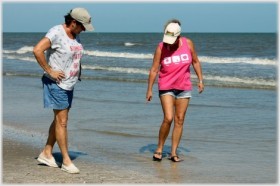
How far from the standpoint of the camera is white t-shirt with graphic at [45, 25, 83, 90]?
599cm

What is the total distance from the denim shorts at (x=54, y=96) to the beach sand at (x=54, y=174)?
0.70 meters

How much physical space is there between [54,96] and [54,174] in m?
0.80

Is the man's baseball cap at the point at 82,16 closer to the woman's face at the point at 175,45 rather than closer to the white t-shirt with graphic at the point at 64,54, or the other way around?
the white t-shirt with graphic at the point at 64,54

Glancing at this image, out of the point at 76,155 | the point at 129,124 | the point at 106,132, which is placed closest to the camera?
the point at 76,155

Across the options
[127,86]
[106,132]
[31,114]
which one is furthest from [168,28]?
[127,86]

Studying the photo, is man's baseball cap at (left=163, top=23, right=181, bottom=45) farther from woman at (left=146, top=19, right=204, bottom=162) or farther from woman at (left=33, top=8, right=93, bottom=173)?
woman at (left=33, top=8, right=93, bottom=173)

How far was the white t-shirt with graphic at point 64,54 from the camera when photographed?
236 inches

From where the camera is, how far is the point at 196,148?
769cm

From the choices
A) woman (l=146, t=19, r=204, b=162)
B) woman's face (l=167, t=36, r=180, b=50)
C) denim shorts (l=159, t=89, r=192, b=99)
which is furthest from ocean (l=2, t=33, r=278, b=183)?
woman's face (l=167, t=36, r=180, b=50)

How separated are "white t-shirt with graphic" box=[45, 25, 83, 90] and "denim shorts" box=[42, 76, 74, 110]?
57 millimetres

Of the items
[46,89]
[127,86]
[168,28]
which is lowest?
[127,86]

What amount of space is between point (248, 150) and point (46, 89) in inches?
112

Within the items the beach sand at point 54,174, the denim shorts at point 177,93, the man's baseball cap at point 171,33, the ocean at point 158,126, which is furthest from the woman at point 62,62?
the denim shorts at point 177,93

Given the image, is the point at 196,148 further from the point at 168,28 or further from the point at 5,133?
the point at 5,133
